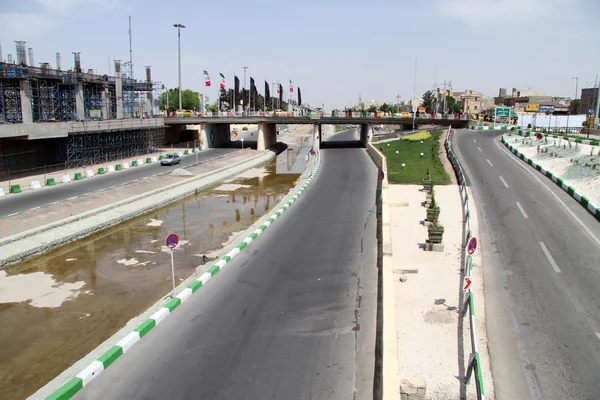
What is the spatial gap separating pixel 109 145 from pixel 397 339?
46.8 meters

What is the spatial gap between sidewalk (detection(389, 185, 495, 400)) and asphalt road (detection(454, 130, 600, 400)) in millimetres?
528

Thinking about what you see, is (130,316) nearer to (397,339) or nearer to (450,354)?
(397,339)

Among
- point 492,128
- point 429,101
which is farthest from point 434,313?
point 429,101

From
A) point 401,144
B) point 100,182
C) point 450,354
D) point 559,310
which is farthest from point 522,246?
point 401,144

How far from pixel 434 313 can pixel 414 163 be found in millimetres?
34956

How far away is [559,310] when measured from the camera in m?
13.7

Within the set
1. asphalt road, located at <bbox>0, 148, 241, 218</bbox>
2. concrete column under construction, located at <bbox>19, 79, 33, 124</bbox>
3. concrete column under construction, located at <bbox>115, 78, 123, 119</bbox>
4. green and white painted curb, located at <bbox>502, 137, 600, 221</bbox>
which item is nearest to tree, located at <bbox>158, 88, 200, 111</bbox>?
concrete column under construction, located at <bbox>115, 78, 123, 119</bbox>

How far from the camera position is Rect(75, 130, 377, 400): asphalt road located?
409 inches

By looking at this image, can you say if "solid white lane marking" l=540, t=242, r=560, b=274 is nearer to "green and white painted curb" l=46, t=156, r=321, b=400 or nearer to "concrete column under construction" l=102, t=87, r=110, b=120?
"green and white painted curb" l=46, t=156, r=321, b=400

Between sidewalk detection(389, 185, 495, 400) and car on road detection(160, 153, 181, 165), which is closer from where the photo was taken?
sidewalk detection(389, 185, 495, 400)

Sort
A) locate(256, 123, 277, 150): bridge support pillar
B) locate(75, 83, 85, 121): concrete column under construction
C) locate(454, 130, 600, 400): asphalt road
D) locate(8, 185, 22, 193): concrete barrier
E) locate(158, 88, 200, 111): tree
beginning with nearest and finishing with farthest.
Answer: locate(454, 130, 600, 400): asphalt road < locate(8, 185, 22, 193): concrete barrier < locate(75, 83, 85, 121): concrete column under construction < locate(256, 123, 277, 150): bridge support pillar < locate(158, 88, 200, 111): tree

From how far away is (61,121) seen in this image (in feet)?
159

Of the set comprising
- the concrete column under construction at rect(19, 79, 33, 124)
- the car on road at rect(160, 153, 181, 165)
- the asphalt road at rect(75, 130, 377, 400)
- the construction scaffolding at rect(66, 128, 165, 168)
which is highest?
the concrete column under construction at rect(19, 79, 33, 124)

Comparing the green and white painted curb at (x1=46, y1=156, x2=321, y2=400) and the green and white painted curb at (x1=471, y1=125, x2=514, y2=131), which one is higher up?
the green and white painted curb at (x1=471, y1=125, x2=514, y2=131)
